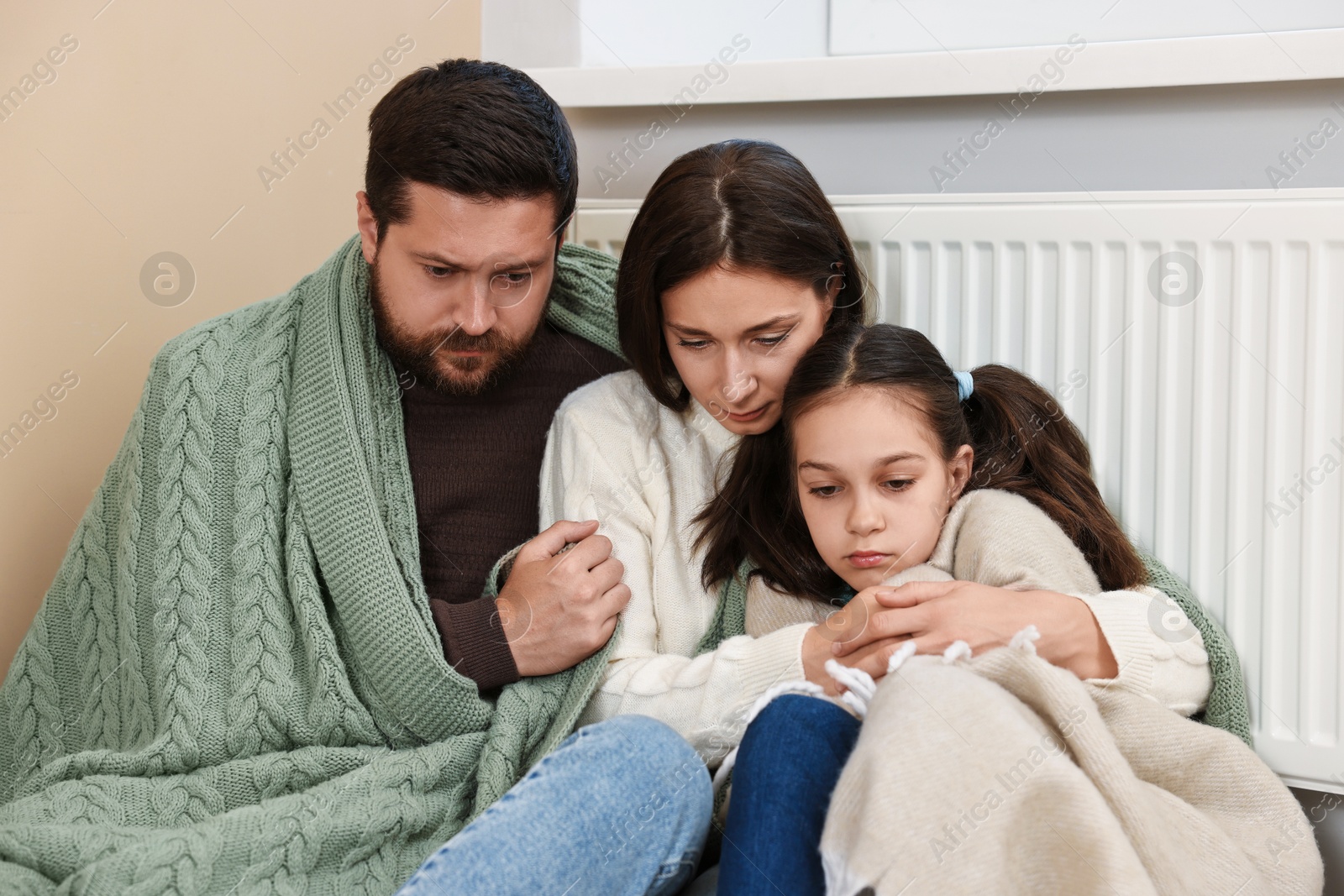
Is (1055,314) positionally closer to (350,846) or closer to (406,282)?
(406,282)

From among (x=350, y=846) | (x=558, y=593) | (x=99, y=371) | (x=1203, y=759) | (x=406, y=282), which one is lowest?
(x=350, y=846)

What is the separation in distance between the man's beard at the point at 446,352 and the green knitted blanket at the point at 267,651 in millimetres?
37

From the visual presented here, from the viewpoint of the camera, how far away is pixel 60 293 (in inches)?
55.7

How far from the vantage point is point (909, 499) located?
1131mm

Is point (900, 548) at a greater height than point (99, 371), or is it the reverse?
point (99, 371)

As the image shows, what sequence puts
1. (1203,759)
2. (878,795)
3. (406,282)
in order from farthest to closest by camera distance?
(406,282) → (1203,759) → (878,795)

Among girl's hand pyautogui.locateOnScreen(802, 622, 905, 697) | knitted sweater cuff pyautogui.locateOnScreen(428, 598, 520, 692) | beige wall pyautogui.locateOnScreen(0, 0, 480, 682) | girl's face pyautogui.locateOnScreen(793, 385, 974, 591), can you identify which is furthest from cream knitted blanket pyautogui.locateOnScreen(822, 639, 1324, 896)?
beige wall pyautogui.locateOnScreen(0, 0, 480, 682)

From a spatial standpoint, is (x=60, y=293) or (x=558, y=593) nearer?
(x=558, y=593)

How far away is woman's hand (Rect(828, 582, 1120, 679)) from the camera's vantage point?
1.02 metres

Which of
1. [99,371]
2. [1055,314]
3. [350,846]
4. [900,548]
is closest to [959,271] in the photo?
[1055,314]

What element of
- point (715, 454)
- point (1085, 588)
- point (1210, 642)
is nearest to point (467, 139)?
point (715, 454)

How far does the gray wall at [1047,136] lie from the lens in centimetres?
125

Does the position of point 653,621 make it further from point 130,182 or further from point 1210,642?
point 130,182

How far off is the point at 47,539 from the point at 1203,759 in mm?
1377
